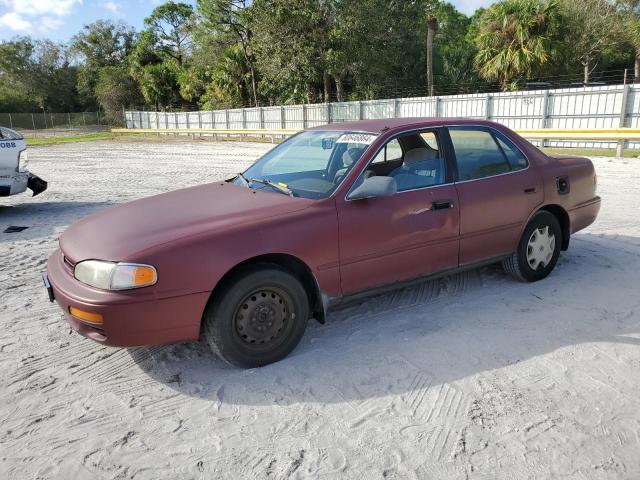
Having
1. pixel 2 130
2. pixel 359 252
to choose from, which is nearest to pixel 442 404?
pixel 359 252

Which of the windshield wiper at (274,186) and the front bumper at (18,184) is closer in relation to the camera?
the windshield wiper at (274,186)

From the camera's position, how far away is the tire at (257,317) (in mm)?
3344

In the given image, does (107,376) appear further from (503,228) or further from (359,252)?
(503,228)

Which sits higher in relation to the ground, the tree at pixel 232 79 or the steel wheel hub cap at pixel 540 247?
the tree at pixel 232 79

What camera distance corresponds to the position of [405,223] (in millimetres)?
4031

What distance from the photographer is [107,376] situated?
356 centimetres

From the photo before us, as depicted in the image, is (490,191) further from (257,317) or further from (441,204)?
(257,317)

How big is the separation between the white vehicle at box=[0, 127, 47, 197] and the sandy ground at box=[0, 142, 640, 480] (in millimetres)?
4514

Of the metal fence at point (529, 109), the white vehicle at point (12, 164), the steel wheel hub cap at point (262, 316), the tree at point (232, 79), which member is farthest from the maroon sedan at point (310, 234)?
the tree at point (232, 79)

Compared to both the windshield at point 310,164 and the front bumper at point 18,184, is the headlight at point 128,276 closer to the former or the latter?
the windshield at point 310,164

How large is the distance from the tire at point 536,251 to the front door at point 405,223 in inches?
33.1

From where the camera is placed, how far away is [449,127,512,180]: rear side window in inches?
177

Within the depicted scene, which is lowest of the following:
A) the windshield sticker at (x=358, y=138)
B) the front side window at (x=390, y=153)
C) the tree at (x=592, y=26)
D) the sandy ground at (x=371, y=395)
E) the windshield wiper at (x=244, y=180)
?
the sandy ground at (x=371, y=395)

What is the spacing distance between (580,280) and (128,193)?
9014mm
